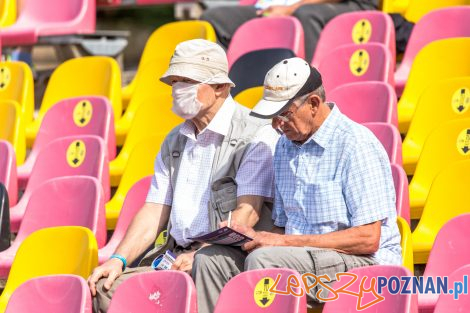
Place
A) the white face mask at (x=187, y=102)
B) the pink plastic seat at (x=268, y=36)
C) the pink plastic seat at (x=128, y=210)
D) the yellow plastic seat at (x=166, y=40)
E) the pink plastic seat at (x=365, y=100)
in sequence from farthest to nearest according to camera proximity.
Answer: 1. the yellow plastic seat at (x=166, y=40)
2. the pink plastic seat at (x=268, y=36)
3. the pink plastic seat at (x=365, y=100)
4. the pink plastic seat at (x=128, y=210)
5. the white face mask at (x=187, y=102)

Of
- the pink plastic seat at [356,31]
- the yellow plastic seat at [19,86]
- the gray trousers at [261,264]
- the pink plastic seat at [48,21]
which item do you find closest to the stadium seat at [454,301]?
the gray trousers at [261,264]

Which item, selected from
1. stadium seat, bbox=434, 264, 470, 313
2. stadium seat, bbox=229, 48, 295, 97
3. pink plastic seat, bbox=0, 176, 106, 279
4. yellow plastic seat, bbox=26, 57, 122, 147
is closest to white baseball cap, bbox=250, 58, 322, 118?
stadium seat, bbox=434, 264, 470, 313

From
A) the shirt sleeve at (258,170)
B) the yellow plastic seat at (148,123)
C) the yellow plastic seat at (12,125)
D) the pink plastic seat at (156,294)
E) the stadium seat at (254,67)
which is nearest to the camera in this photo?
the pink plastic seat at (156,294)

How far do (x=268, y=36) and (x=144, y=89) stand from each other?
72 centimetres

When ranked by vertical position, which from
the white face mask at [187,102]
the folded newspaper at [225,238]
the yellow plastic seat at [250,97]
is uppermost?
the white face mask at [187,102]

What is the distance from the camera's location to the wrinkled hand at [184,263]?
468cm

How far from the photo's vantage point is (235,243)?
4.52 meters

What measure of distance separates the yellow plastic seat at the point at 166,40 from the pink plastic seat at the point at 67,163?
112cm

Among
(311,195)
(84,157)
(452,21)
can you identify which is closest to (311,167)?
(311,195)

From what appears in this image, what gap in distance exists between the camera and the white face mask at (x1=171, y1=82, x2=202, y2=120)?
4969mm

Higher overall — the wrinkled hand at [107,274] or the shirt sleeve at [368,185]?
the shirt sleeve at [368,185]

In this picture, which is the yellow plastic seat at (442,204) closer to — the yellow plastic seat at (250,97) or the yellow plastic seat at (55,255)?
the yellow plastic seat at (250,97)

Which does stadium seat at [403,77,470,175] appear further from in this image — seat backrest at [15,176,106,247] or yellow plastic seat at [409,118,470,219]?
seat backrest at [15,176,106,247]

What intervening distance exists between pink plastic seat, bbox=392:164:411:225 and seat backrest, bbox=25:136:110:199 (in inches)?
63.2
